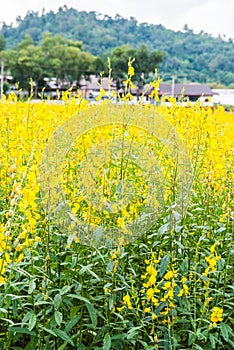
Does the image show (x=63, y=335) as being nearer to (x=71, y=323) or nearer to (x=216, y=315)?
(x=71, y=323)

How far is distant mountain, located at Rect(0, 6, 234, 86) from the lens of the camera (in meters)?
52.5

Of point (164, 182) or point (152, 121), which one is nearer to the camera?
point (164, 182)

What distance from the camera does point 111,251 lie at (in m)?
2.53

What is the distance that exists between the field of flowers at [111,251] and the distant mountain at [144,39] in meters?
41.1

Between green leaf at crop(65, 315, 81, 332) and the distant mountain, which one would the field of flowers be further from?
the distant mountain

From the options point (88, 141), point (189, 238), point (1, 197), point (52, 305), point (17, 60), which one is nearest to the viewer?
point (52, 305)

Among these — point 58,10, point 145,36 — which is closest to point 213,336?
point 145,36

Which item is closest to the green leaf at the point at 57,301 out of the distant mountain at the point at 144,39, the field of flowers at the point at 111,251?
the field of flowers at the point at 111,251

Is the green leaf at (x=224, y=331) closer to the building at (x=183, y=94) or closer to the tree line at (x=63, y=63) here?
the building at (x=183, y=94)

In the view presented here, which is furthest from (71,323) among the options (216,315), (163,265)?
(216,315)

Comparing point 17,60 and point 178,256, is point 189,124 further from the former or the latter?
point 17,60

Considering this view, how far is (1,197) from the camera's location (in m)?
3.30

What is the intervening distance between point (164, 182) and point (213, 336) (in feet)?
2.85

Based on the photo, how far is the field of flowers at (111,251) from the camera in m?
2.41
